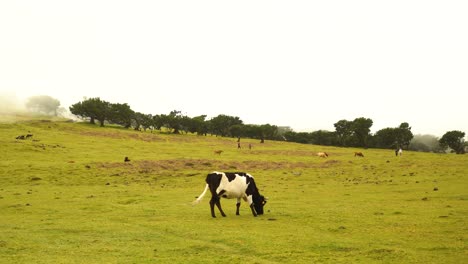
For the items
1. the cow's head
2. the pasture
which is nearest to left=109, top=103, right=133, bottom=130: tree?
the pasture

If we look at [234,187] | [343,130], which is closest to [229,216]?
[234,187]

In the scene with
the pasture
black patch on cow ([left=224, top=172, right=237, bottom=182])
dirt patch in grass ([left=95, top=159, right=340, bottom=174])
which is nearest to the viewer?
the pasture

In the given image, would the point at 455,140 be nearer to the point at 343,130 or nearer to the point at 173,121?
the point at 343,130

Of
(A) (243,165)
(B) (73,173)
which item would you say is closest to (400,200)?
(A) (243,165)

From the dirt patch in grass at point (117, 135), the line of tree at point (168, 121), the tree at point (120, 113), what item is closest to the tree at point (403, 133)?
the line of tree at point (168, 121)

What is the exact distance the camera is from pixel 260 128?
141000 millimetres

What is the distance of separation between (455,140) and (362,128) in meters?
26.2

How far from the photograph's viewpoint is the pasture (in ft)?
41.7

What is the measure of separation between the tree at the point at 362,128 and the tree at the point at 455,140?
71.1 ft

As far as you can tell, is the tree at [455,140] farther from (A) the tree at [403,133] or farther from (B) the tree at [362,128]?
(B) the tree at [362,128]

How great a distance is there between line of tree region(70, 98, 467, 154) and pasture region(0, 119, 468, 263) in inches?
3025

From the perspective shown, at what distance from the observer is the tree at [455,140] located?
388 feet

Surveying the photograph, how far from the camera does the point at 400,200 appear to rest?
25188 millimetres

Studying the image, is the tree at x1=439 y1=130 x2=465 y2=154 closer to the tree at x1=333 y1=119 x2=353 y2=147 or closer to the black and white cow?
the tree at x1=333 y1=119 x2=353 y2=147
